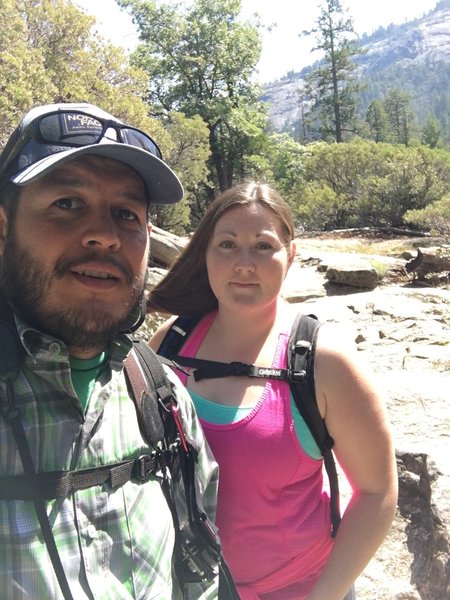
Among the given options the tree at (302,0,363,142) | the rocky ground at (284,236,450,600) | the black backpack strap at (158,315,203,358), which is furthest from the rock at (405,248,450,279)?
the tree at (302,0,363,142)

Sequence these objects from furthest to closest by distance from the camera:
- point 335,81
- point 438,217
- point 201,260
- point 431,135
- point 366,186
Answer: point 431,135 < point 335,81 < point 366,186 < point 438,217 < point 201,260

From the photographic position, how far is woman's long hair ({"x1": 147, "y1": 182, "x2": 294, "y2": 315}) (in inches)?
70.2

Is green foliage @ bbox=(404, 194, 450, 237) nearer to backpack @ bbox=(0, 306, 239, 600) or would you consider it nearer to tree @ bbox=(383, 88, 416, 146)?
backpack @ bbox=(0, 306, 239, 600)

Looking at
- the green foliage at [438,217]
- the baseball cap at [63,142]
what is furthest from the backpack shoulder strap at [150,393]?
the green foliage at [438,217]

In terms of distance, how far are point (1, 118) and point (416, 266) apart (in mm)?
7735

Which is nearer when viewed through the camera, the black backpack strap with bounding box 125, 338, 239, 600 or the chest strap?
the black backpack strap with bounding box 125, 338, 239, 600

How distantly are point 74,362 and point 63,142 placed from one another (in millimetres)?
482

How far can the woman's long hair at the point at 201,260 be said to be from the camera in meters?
1.78

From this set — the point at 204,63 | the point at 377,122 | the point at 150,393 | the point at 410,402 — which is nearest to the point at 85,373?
the point at 150,393

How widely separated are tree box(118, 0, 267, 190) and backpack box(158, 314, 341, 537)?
969 inches

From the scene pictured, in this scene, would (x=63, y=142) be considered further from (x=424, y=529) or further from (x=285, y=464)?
(x=424, y=529)

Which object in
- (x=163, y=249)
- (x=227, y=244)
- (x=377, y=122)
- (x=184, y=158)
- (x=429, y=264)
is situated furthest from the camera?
(x=377, y=122)

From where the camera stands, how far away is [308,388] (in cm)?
148

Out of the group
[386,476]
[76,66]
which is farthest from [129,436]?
[76,66]
